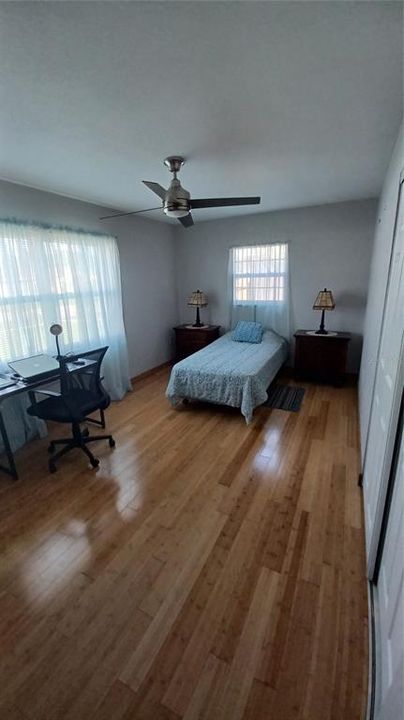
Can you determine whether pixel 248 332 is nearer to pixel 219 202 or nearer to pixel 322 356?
pixel 322 356

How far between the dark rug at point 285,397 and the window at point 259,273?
1.38 m

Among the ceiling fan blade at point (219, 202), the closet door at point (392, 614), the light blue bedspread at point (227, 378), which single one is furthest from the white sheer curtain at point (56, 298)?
the closet door at point (392, 614)

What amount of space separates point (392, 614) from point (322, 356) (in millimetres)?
3188

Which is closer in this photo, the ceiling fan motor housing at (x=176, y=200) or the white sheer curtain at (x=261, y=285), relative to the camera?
the ceiling fan motor housing at (x=176, y=200)

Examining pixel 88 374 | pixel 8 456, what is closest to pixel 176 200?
pixel 88 374

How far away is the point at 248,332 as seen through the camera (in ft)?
14.2

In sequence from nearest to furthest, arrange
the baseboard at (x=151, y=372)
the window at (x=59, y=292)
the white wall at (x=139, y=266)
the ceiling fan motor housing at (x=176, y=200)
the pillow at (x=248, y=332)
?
the ceiling fan motor housing at (x=176, y=200) → the window at (x=59, y=292) → the white wall at (x=139, y=266) → the pillow at (x=248, y=332) → the baseboard at (x=151, y=372)

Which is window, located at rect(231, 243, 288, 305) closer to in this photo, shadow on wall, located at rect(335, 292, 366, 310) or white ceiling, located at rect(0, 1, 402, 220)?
shadow on wall, located at rect(335, 292, 366, 310)

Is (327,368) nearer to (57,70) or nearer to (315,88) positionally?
(315,88)

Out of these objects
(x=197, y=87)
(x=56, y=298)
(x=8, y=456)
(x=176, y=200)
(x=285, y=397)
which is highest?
(x=197, y=87)

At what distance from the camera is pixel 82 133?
71.7 inches

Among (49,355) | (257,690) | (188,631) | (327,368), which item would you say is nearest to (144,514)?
(188,631)

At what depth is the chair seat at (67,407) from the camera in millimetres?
2328

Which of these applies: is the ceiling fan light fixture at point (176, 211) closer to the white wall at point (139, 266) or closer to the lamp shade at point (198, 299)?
the white wall at point (139, 266)
